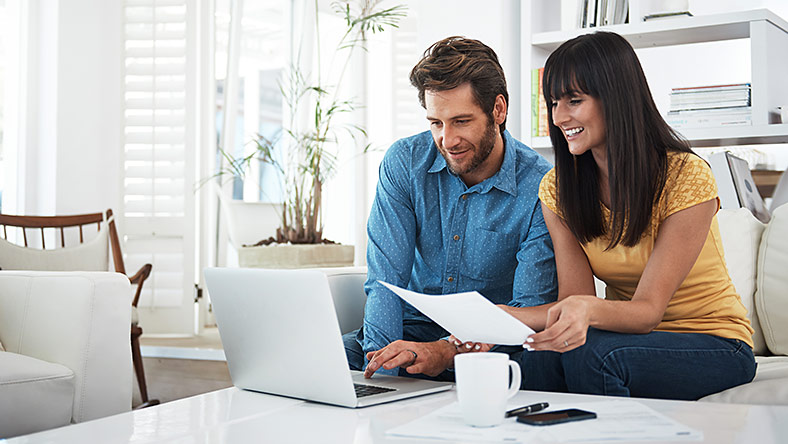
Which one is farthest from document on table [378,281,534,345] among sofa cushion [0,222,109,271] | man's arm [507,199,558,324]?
sofa cushion [0,222,109,271]

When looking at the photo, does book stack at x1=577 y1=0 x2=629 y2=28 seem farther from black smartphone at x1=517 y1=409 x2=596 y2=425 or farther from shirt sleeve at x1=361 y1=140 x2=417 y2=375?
black smartphone at x1=517 y1=409 x2=596 y2=425

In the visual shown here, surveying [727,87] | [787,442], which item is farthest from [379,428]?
[727,87]

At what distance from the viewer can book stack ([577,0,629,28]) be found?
2.58 metres

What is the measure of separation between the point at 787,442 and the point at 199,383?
3.05 metres

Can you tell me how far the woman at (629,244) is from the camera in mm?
1412

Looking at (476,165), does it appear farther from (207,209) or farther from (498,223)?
(207,209)

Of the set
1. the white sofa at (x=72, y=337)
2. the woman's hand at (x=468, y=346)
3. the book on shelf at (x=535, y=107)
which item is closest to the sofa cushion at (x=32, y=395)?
the white sofa at (x=72, y=337)

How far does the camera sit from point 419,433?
3.11 ft

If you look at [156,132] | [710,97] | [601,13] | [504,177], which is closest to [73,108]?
[156,132]

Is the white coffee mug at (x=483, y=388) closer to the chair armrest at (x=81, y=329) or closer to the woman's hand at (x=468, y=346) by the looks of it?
the woman's hand at (x=468, y=346)

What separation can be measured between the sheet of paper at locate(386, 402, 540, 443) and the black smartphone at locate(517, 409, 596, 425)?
0.04 ft

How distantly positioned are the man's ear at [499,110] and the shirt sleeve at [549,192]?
197 mm

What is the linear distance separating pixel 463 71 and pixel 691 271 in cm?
63

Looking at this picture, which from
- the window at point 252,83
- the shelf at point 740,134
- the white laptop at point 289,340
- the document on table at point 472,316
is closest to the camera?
the document on table at point 472,316
